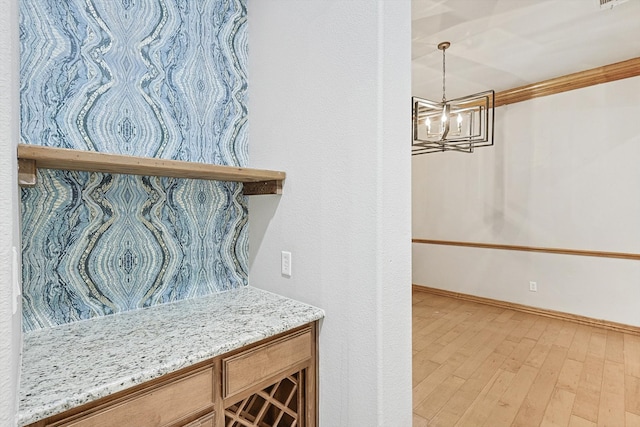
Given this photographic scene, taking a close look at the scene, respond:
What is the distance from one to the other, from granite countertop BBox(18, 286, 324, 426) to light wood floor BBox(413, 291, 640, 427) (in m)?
1.45

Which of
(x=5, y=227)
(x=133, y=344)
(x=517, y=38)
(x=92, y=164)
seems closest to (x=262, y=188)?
(x=92, y=164)

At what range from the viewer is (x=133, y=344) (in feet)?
3.54

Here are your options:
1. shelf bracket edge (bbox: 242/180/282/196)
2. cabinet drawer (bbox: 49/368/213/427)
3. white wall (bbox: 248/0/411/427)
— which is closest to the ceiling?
white wall (bbox: 248/0/411/427)

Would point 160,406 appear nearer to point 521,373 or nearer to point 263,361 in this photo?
point 263,361

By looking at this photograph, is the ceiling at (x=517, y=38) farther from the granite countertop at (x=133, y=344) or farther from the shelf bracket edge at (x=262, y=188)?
the granite countertop at (x=133, y=344)

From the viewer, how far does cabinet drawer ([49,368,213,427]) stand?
0.86m

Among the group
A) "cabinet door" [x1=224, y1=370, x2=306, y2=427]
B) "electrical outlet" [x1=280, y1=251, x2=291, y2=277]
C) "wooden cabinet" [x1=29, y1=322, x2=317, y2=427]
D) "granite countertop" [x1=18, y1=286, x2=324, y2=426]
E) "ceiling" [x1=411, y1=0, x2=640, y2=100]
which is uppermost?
"ceiling" [x1=411, y1=0, x2=640, y2=100]

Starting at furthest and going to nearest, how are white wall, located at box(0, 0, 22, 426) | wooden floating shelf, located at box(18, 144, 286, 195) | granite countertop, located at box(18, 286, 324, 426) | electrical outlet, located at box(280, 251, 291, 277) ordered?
electrical outlet, located at box(280, 251, 291, 277) < wooden floating shelf, located at box(18, 144, 286, 195) < granite countertop, located at box(18, 286, 324, 426) < white wall, located at box(0, 0, 22, 426)

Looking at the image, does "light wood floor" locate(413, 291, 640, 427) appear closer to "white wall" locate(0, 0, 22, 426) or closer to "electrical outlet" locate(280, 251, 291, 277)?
"electrical outlet" locate(280, 251, 291, 277)

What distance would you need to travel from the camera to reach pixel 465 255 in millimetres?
4629

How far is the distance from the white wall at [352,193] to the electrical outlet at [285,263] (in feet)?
0.10

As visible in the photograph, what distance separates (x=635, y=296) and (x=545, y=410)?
7.39 ft

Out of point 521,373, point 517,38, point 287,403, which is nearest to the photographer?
point 287,403

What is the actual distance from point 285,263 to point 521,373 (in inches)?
91.8
